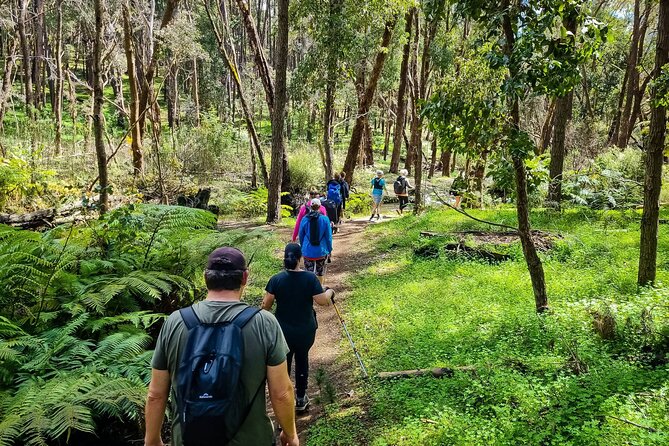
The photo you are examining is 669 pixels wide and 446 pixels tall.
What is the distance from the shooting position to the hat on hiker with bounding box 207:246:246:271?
2.67 m

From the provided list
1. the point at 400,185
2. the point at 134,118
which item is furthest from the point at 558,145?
the point at 134,118

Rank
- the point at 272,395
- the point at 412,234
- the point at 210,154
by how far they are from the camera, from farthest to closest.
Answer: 1. the point at 210,154
2. the point at 412,234
3. the point at 272,395

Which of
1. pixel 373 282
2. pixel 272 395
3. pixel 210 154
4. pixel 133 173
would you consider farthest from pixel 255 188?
pixel 272 395

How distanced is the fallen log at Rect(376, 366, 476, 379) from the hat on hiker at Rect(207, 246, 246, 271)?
3.30 metres

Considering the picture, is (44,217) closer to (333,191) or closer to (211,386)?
(333,191)

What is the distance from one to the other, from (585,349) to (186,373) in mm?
4251

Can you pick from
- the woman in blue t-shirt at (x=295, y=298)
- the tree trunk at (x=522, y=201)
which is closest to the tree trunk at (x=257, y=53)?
the tree trunk at (x=522, y=201)

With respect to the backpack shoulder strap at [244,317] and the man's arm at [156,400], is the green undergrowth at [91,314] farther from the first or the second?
the backpack shoulder strap at [244,317]

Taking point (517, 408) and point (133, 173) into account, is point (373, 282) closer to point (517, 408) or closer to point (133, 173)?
point (517, 408)

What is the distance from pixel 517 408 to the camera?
13.6 ft

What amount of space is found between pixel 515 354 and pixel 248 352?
147 inches

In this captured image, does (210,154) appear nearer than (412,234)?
No

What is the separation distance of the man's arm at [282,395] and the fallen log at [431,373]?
283 cm

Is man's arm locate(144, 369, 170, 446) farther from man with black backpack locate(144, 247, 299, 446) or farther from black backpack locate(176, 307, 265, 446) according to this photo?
black backpack locate(176, 307, 265, 446)
